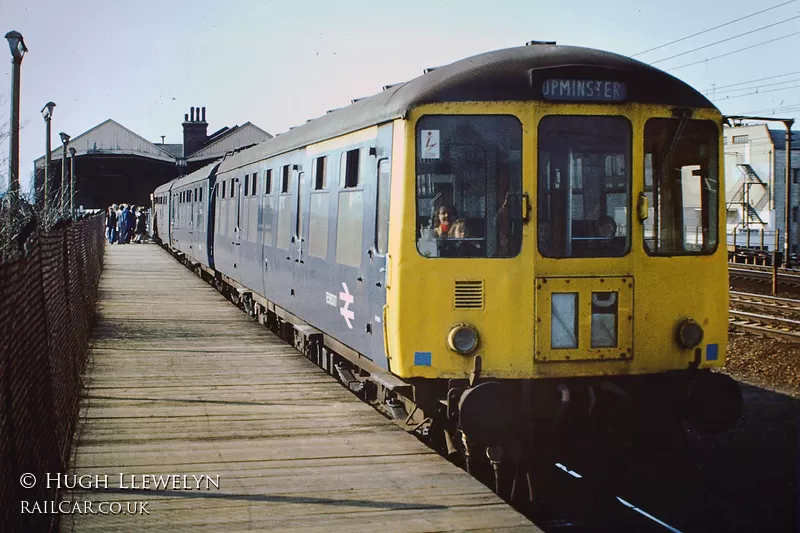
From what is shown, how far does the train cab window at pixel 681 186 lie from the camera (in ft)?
21.6

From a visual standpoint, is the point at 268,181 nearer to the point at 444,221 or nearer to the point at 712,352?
the point at 444,221

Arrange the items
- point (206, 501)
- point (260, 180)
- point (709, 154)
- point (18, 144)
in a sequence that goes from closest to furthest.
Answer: point (206, 501) → point (709, 154) → point (260, 180) → point (18, 144)

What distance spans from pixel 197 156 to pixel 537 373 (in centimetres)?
4364

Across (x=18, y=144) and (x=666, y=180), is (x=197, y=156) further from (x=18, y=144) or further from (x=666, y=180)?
(x=666, y=180)

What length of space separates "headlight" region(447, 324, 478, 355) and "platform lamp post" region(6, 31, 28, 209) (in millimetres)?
9219

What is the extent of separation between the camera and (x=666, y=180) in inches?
261

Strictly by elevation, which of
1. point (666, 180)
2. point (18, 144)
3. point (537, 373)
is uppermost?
point (18, 144)

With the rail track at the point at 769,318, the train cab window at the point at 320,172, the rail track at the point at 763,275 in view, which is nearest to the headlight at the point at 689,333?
the train cab window at the point at 320,172

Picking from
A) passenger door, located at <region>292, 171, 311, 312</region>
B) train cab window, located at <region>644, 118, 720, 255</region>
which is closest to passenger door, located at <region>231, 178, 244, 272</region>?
passenger door, located at <region>292, 171, 311, 312</region>

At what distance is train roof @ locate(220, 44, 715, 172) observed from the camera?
20.7ft

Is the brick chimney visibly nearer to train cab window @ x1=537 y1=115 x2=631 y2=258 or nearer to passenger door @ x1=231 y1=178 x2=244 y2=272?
passenger door @ x1=231 y1=178 x2=244 y2=272

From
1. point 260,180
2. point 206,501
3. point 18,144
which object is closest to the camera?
point 206,501

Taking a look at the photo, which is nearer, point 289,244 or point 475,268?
point 475,268

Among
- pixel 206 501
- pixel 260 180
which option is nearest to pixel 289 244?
pixel 260 180
